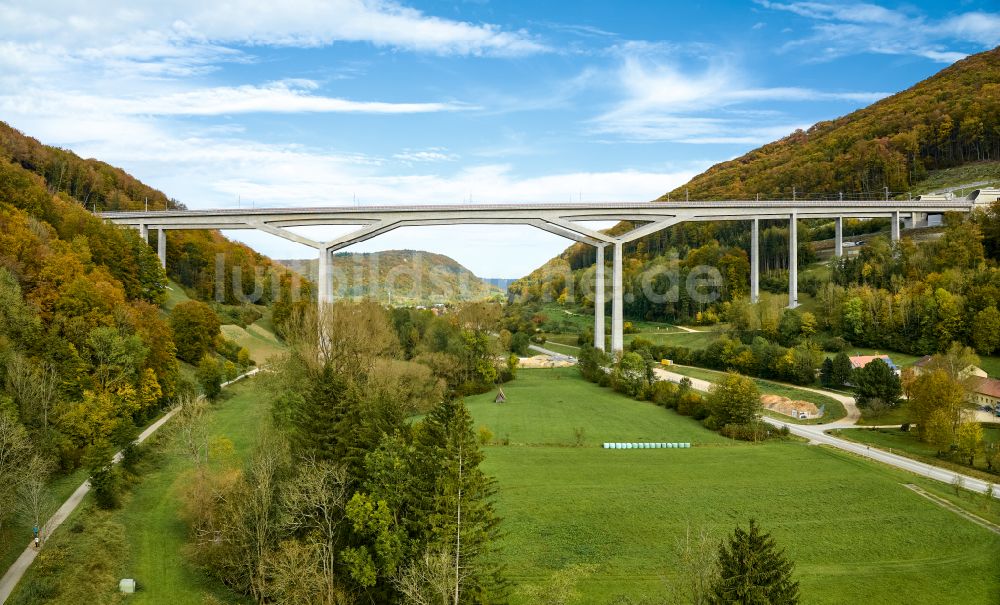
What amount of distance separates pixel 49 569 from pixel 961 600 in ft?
73.8

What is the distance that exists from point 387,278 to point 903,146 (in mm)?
59740

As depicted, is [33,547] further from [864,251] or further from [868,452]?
[864,251]

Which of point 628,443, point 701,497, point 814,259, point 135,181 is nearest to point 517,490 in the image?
point 701,497

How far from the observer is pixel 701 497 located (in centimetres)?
2219

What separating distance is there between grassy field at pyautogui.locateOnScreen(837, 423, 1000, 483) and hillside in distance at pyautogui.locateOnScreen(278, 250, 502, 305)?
3028 centimetres

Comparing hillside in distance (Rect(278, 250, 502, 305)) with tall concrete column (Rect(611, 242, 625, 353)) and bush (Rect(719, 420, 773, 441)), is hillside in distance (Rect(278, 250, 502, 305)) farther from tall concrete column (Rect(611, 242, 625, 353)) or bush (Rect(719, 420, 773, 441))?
bush (Rect(719, 420, 773, 441))

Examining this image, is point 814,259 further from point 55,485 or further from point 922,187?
point 55,485

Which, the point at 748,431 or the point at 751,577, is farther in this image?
the point at 748,431

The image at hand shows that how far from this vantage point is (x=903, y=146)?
71438 mm

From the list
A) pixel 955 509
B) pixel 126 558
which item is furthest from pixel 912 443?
pixel 126 558

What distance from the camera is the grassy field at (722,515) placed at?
53.6 feet

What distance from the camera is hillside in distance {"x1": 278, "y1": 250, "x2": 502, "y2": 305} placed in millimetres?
55656

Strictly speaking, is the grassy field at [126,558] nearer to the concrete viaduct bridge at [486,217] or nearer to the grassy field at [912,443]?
the concrete viaduct bridge at [486,217]

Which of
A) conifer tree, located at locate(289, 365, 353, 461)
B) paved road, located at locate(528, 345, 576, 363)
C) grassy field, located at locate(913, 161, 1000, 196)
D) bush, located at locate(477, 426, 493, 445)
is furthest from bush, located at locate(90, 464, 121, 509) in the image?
grassy field, located at locate(913, 161, 1000, 196)
